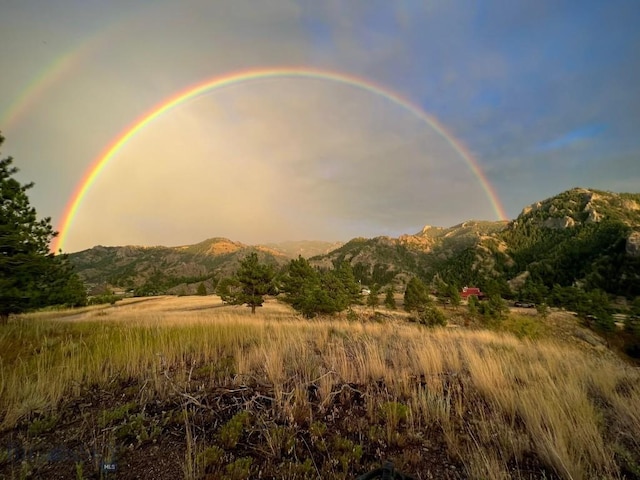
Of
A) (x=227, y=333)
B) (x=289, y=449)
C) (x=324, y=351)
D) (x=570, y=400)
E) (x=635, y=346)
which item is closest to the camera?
(x=289, y=449)

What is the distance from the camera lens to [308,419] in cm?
353

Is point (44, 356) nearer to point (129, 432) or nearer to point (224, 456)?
point (129, 432)

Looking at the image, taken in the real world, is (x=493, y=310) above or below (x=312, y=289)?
below

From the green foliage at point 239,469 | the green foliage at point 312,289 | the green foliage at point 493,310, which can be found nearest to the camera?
the green foliage at point 239,469

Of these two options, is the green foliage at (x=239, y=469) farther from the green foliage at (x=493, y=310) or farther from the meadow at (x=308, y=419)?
the green foliage at (x=493, y=310)

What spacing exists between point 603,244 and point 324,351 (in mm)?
209059

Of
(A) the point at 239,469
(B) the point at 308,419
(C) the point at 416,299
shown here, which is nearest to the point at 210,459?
(A) the point at 239,469

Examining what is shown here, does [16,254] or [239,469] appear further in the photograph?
[16,254]

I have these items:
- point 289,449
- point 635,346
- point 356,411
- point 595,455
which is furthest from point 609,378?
point 635,346

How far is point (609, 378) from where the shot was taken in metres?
5.05

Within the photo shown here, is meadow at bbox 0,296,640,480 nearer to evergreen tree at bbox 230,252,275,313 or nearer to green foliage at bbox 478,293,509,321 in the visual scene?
evergreen tree at bbox 230,252,275,313

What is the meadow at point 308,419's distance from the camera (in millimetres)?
2742

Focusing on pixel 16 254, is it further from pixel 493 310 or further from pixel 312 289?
pixel 493 310

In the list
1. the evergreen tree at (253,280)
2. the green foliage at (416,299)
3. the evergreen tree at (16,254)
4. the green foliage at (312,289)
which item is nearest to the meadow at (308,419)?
the evergreen tree at (16,254)
